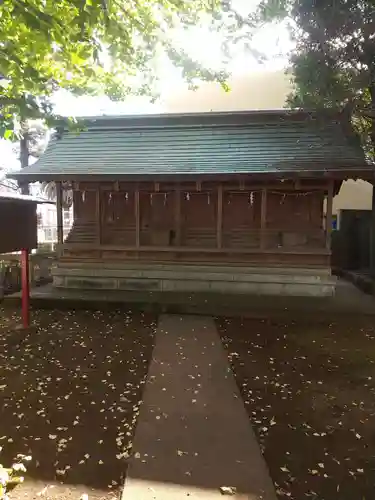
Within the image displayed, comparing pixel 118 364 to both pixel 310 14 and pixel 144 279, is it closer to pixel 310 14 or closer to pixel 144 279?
pixel 144 279

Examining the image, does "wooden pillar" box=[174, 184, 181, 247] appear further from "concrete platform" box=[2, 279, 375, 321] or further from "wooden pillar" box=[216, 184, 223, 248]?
"concrete platform" box=[2, 279, 375, 321]

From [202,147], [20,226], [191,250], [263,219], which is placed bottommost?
[191,250]

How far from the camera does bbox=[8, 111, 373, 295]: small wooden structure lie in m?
8.65

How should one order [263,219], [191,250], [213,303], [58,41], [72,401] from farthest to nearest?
[191,250] → [263,219] → [213,303] → [72,401] → [58,41]

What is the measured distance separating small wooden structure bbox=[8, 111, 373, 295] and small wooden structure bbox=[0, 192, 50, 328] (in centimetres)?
274

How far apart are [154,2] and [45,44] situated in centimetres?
328

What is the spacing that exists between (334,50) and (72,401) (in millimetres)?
8401

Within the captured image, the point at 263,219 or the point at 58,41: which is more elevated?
the point at 58,41

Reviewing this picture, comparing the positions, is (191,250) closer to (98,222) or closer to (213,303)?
(213,303)

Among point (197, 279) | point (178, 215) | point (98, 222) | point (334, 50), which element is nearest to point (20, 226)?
point (98, 222)

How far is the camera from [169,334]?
6320mm

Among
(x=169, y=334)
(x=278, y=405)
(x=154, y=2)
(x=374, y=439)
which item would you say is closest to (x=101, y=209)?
(x=169, y=334)

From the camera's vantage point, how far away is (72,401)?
12.9 ft

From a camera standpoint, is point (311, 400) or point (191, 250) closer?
point (311, 400)
